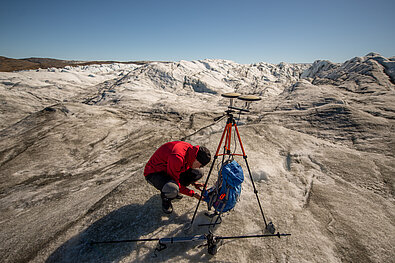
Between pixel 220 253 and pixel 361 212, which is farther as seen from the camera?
pixel 361 212

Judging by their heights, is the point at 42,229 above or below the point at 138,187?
below

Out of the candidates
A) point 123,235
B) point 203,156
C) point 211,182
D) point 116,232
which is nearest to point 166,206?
point 123,235

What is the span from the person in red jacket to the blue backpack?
1.39 ft

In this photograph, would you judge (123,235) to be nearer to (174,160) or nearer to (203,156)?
(174,160)

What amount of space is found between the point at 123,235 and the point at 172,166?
5.28ft

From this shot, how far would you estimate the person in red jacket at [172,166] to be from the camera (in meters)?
3.39

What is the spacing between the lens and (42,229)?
11.6 ft

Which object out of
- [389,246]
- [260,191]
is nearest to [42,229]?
[260,191]

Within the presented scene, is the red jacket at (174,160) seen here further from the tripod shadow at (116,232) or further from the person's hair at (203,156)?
the tripod shadow at (116,232)

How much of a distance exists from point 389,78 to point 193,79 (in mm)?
24045

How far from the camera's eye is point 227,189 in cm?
332

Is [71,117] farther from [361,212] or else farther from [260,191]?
[361,212]

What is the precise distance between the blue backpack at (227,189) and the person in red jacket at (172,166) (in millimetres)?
423

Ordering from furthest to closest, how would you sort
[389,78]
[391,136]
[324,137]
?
[389,78], [324,137], [391,136]
